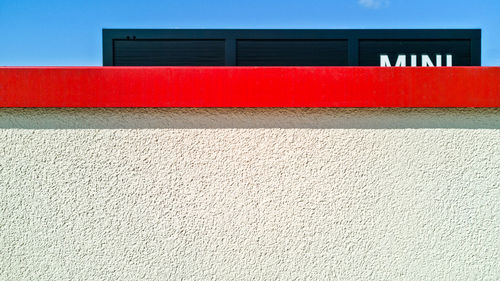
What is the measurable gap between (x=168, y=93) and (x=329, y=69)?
31.9 inches

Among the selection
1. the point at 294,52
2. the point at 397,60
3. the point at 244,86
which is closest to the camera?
the point at 244,86

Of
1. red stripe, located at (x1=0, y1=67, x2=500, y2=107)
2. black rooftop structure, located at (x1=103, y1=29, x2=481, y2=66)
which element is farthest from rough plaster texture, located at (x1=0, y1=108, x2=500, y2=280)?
black rooftop structure, located at (x1=103, y1=29, x2=481, y2=66)

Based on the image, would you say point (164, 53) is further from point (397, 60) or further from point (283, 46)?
point (397, 60)

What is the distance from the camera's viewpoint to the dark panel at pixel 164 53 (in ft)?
14.8

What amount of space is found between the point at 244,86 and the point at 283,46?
3567mm

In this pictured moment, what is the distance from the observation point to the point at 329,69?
1.36 m

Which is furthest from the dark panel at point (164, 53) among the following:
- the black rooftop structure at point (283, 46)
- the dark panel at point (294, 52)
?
the dark panel at point (294, 52)

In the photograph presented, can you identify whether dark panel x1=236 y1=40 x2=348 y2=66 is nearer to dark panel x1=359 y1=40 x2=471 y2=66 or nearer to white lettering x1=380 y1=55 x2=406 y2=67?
dark panel x1=359 y1=40 x2=471 y2=66

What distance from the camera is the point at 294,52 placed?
183 inches

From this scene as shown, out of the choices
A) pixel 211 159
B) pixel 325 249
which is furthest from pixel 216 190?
pixel 325 249

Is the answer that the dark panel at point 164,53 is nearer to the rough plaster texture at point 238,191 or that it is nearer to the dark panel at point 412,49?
the dark panel at point 412,49

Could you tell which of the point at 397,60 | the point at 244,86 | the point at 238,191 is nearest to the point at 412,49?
the point at 397,60

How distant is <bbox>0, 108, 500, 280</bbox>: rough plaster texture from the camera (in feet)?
4.64

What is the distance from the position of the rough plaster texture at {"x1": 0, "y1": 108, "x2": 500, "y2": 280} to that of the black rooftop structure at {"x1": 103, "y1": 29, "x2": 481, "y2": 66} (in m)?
3.31
